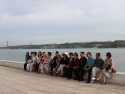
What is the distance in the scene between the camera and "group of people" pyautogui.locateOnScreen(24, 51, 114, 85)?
6.81 m

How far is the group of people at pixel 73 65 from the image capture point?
681cm

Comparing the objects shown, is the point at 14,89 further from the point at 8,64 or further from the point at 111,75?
the point at 8,64

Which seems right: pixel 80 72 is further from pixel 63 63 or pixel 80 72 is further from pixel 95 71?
pixel 63 63

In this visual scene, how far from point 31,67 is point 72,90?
488cm

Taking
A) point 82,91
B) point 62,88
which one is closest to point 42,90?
point 62,88

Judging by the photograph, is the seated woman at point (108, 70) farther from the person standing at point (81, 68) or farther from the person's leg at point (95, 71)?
the person standing at point (81, 68)

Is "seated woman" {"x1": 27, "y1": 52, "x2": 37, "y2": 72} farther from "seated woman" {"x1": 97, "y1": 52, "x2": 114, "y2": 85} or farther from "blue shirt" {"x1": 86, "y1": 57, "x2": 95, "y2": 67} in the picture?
"seated woman" {"x1": 97, "y1": 52, "x2": 114, "y2": 85}

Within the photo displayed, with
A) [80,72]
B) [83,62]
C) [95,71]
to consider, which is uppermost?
[83,62]

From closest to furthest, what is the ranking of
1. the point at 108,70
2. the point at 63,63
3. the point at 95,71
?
the point at 108,70
the point at 95,71
the point at 63,63

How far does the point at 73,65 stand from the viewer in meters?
7.86

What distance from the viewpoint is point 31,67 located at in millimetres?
10195

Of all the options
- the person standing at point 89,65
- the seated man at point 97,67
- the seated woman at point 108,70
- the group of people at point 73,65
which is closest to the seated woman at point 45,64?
the group of people at point 73,65

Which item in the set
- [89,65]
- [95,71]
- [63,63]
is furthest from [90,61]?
[63,63]

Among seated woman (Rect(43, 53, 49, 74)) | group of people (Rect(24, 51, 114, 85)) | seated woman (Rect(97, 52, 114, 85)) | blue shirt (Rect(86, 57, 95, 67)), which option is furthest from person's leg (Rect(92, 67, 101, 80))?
seated woman (Rect(43, 53, 49, 74))
